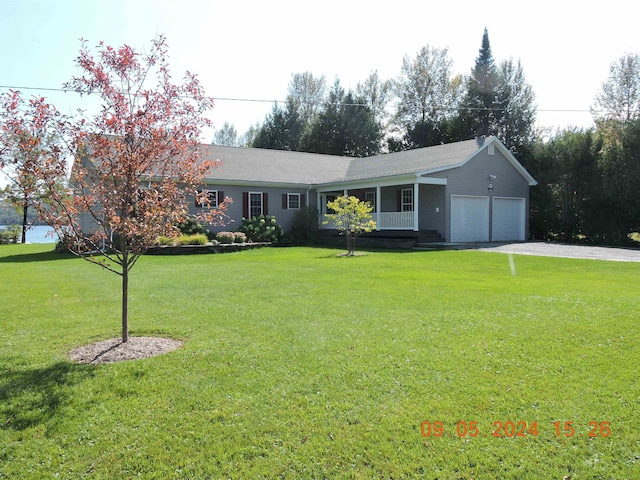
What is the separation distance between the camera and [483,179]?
67.2ft

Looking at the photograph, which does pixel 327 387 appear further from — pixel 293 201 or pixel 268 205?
pixel 293 201

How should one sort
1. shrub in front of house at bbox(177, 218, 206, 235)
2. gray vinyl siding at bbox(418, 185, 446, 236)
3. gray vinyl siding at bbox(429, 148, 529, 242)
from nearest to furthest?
shrub in front of house at bbox(177, 218, 206, 235) → gray vinyl siding at bbox(429, 148, 529, 242) → gray vinyl siding at bbox(418, 185, 446, 236)

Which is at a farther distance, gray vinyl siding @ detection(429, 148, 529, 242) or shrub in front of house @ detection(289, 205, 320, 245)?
shrub in front of house @ detection(289, 205, 320, 245)

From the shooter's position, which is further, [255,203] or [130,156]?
[255,203]

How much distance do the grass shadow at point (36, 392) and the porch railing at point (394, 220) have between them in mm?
16113

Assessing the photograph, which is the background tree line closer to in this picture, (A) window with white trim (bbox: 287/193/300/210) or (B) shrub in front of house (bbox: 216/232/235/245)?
(A) window with white trim (bbox: 287/193/300/210)

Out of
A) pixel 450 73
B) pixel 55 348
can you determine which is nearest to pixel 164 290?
A: pixel 55 348

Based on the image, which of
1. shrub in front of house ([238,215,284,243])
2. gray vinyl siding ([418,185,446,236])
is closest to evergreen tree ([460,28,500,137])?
gray vinyl siding ([418,185,446,236])

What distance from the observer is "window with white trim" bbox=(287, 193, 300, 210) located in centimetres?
2252

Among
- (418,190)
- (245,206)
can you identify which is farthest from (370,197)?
(245,206)

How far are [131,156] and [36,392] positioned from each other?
2.28 meters

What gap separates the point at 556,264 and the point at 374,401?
10.2m
